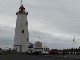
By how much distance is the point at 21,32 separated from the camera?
80062 mm

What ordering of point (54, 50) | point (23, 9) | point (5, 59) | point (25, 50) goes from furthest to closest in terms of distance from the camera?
point (23, 9) → point (25, 50) → point (54, 50) → point (5, 59)

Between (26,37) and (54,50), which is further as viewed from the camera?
(26,37)

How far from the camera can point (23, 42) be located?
257 feet

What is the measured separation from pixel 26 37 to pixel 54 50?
11203mm

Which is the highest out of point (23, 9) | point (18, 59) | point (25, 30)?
point (23, 9)

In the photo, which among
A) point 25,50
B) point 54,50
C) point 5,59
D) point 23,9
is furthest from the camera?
point 23,9

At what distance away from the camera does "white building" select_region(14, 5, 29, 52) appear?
255 ft

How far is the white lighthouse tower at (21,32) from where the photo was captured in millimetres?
77750

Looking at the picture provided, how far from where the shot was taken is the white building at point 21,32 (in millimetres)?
77800

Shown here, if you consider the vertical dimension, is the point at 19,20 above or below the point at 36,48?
above

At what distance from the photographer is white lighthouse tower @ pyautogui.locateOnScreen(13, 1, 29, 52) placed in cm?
7775

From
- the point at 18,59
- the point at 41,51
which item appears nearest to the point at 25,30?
the point at 41,51

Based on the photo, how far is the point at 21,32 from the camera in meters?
80.1

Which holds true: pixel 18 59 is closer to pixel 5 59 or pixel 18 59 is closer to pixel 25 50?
pixel 5 59
